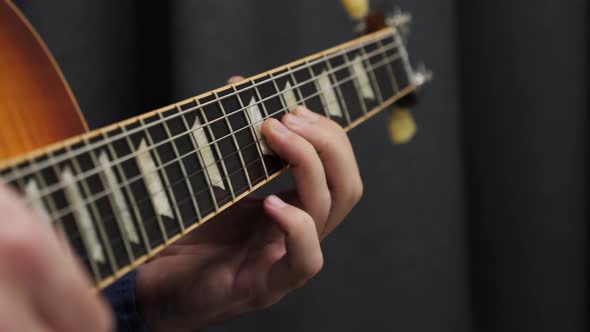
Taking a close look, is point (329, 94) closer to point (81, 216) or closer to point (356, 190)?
point (356, 190)

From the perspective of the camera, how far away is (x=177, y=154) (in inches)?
16.6

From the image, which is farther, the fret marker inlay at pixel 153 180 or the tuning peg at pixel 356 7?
the tuning peg at pixel 356 7

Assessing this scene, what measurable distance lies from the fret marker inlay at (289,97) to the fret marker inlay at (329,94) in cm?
5

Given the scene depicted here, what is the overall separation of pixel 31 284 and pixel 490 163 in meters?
1.06

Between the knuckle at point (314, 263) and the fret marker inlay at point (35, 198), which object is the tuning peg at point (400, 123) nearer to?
the knuckle at point (314, 263)

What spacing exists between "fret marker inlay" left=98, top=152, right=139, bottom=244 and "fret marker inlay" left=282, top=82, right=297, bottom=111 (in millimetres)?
208

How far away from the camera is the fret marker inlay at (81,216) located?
345mm

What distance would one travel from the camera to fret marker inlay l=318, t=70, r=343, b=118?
596 millimetres

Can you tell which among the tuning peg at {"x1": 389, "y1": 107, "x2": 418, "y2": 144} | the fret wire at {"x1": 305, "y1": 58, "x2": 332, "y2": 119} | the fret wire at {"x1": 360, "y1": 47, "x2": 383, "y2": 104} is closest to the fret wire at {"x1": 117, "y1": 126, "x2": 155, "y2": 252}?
the fret wire at {"x1": 305, "y1": 58, "x2": 332, "y2": 119}

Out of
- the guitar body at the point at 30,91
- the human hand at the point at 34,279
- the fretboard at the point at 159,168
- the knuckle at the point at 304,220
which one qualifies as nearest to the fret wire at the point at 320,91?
the fretboard at the point at 159,168

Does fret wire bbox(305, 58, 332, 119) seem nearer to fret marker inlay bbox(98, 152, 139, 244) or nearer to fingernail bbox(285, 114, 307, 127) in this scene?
fingernail bbox(285, 114, 307, 127)

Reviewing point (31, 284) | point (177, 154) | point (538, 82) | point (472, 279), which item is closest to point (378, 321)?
point (472, 279)

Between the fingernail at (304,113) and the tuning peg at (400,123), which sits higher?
the fingernail at (304,113)

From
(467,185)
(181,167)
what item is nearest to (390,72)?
(181,167)
